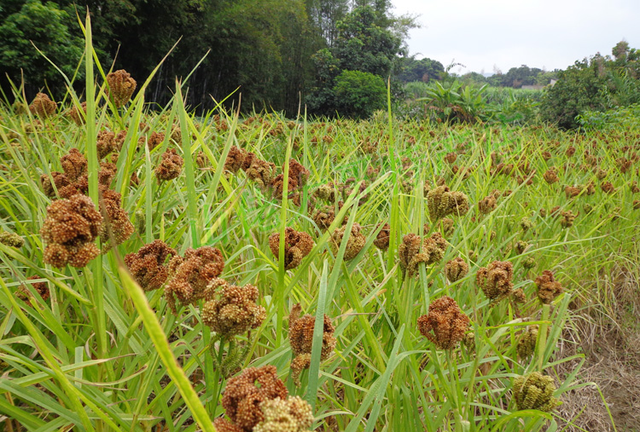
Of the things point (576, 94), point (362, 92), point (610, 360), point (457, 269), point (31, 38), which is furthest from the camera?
point (362, 92)

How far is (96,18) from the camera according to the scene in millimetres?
9156

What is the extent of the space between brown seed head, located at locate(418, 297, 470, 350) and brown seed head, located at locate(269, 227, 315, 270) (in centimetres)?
21

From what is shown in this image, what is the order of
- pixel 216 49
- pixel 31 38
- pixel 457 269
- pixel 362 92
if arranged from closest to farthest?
1. pixel 457 269
2. pixel 31 38
3. pixel 362 92
4. pixel 216 49

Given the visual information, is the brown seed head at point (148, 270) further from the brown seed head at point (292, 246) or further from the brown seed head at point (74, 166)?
the brown seed head at point (74, 166)

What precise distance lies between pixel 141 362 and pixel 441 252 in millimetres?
599

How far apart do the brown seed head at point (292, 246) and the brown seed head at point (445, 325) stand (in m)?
0.21

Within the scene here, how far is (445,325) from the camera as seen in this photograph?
54 centimetres

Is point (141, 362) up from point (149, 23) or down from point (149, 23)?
down

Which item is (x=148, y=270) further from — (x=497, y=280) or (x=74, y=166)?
(x=497, y=280)

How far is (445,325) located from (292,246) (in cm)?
26

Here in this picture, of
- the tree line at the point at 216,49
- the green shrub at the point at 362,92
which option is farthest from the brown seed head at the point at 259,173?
the green shrub at the point at 362,92

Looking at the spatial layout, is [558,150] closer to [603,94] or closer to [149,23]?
[603,94]

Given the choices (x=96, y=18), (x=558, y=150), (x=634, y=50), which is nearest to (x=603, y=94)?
(x=634, y=50)

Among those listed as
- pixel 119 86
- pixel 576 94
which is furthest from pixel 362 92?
pixel 119 86
